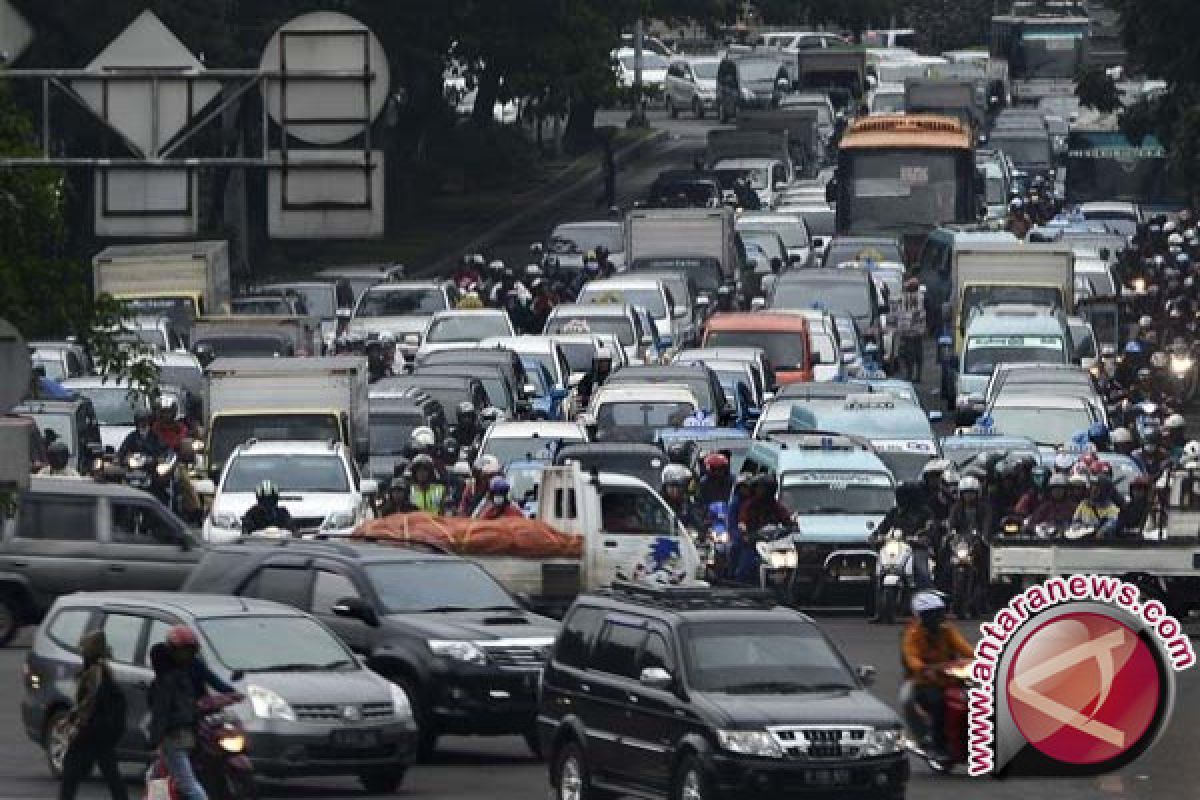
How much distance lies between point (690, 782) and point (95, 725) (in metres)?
3.13

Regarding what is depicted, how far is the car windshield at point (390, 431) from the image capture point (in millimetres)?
38688

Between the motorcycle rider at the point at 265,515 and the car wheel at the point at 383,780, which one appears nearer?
the car wheel at the point at 383,780

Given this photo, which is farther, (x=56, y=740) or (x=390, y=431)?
(x=390, y=431)

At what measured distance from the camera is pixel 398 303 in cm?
5338

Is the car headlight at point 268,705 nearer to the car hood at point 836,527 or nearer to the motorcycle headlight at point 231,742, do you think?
the motorcycle headlight at point 231,742

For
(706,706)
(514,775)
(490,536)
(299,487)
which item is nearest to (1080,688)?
(706,706)

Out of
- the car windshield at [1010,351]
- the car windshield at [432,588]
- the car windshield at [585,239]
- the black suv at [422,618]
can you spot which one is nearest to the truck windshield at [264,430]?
the car windshield at [1010,351]

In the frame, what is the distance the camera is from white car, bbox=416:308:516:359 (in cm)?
4925

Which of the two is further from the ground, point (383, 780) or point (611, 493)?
point (611, 493)

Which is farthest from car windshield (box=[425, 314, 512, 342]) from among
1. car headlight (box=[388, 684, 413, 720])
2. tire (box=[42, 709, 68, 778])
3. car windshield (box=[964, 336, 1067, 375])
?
car headlight (box=[388, 684, 413, 720])

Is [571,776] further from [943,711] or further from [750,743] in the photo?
[943,711]

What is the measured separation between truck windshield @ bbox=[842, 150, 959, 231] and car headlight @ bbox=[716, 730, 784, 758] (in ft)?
173

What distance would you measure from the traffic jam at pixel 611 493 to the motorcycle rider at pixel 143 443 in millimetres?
44

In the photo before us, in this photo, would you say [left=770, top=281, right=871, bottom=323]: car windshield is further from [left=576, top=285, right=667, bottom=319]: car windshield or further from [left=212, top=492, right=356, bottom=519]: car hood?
[left=212, top=492, right=356, bottom=519]: car hood
